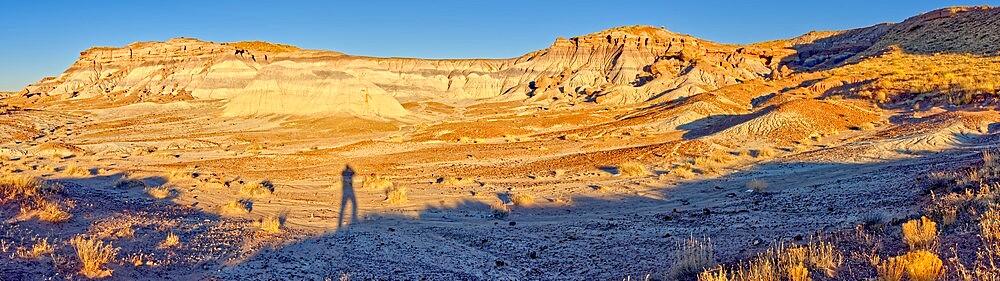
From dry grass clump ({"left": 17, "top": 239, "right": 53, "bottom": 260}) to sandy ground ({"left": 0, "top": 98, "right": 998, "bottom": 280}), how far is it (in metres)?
0.11

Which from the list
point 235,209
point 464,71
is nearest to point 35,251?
point 235,209

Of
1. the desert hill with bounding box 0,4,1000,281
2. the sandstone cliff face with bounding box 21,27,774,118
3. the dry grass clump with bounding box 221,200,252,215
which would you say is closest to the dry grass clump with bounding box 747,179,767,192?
the desert hill with bounding box 0,4,1000,281

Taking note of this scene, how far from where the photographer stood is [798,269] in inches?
219

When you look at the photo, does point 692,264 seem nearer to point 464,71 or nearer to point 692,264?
point 692,264

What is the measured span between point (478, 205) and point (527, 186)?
284 centimetres

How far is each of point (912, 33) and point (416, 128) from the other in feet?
193

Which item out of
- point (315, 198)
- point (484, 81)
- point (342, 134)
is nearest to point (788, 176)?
point (315, 198)

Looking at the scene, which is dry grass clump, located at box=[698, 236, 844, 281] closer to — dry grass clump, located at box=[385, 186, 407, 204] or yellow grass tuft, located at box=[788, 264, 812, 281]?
yellow grass tuft, located at box=[788, 264, 812, 281]

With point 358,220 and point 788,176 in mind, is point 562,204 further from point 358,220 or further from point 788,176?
point 788,176

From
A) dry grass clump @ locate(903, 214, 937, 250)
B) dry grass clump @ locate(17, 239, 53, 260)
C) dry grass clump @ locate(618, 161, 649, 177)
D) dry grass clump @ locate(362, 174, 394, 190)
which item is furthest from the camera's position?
dry grass clump @ locate(618, 161, 649, 177)

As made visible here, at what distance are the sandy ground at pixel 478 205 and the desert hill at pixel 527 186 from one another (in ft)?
0.25

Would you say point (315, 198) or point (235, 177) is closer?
point (315, 198)

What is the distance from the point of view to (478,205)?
47.9ft

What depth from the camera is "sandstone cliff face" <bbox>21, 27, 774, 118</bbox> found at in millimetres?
73562
